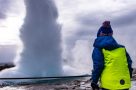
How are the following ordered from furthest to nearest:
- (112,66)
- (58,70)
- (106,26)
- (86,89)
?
(58,70) < (86,89) < (106,26) < (112,66)

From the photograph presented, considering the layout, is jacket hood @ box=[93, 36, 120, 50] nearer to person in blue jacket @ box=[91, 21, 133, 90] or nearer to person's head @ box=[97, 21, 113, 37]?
person in blue jacket @ box=[91, 21, 133, 90]

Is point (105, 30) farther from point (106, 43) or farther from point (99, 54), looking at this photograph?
point (99, 54)

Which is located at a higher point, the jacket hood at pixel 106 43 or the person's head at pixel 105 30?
the person's head at pixel 105 30

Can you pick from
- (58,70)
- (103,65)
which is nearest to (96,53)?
(103,65)

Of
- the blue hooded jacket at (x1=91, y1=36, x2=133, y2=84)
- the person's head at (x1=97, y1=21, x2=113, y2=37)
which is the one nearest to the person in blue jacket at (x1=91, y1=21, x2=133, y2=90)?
the blue hooded jacket at (x1=91, y1=36, x2=133, y2=84)

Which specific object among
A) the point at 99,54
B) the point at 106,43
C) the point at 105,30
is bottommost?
the point at 99,54

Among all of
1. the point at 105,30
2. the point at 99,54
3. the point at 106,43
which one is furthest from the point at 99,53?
the point at 105,30

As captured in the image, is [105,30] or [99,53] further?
[105,30]

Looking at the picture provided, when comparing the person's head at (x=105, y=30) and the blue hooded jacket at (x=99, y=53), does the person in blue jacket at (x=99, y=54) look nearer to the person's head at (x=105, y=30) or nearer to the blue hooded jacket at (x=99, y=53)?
the blue hooded jacket at (x=99, y=53)

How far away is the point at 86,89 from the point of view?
2412cm

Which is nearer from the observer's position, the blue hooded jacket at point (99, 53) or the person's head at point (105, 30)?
the blue hooded jacket at point (99, 53)

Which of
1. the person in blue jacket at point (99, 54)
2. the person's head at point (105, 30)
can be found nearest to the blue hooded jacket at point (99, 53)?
the person in blue jacket at point (99, 54)

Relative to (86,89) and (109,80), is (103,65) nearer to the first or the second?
(109,80)

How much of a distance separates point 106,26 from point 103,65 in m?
0.95
